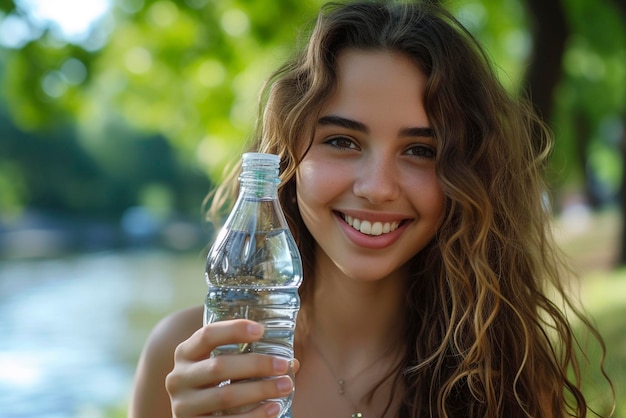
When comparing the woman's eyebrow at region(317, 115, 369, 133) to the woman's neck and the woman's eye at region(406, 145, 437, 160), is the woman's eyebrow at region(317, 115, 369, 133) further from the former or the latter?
the woman's neck

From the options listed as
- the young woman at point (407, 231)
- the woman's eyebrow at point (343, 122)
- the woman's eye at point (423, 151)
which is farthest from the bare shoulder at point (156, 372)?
the woman's eye at point (423, 151)

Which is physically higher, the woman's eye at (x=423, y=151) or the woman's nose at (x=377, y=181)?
the woman's eye at (x=423, y=151)

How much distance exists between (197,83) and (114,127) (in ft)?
138

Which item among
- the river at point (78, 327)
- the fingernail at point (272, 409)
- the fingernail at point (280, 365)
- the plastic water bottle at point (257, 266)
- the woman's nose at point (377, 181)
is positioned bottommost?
the fingernail at point (272, 409)

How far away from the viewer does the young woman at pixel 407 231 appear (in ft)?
7.75

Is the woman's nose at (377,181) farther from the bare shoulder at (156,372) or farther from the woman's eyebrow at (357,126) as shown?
the bare shoulder at (156,372)

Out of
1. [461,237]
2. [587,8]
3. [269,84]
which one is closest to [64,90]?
[587,8]

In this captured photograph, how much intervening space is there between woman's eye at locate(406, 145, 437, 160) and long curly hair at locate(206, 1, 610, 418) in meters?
0.05

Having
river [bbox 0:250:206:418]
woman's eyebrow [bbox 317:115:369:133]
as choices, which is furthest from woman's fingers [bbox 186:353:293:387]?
river [bbox 0:250:206:418]

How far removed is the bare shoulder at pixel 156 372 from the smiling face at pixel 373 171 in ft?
1.96

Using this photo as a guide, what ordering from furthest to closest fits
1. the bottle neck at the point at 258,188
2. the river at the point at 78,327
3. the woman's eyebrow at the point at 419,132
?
the river at the point at 78,327
the woman's eyebrow at the point at 419,132
the bottle neck at the point at 258,188

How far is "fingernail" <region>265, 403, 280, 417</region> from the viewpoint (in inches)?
67.8

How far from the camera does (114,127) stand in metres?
53.9

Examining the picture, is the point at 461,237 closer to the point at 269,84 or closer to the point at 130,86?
the point at 269,84
